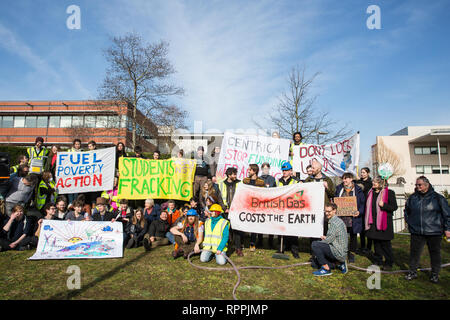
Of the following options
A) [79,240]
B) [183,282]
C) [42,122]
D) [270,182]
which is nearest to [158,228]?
[79,240]

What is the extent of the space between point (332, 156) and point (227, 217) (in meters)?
4.37

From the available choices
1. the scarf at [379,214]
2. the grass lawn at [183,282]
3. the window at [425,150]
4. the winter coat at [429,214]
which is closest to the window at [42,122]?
the grass lawn at [183,282]

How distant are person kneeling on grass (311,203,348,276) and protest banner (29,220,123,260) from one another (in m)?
4.27

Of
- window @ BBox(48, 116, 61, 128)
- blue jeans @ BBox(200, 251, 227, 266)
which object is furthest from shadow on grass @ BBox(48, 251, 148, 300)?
window @ BBox(48, 116, 61, 128)

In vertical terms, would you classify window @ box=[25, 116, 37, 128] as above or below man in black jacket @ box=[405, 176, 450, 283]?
above

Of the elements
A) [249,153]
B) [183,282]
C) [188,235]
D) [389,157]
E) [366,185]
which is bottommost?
[183,282]

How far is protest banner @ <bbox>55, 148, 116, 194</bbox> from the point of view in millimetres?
8586

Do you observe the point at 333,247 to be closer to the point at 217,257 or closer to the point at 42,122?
the point at 217,257

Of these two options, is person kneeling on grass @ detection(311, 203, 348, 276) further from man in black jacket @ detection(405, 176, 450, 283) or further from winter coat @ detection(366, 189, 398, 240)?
man in black jacket @ detection(405, 176, 450, 283)

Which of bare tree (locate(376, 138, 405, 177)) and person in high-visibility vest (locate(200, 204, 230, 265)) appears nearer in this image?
person in high-visibility vest (locate(200, 204, 230, 265))

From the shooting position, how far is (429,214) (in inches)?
185

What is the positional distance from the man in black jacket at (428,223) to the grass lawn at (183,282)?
35 cm

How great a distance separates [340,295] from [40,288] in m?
4.59
